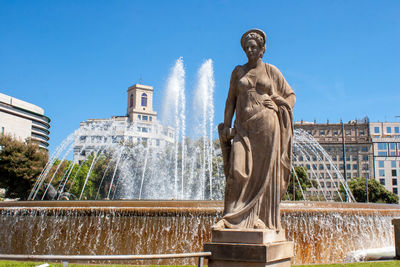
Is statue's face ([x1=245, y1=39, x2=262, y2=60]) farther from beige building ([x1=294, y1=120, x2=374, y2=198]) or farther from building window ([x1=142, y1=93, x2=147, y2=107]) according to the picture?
building window ([x1=142, y1=93, x2=147, y2=107])

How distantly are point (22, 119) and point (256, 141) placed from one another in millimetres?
95811

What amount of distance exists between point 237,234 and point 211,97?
26440 millimetres

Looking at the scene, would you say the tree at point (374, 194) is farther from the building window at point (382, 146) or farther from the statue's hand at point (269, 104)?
the statue's hand at point (269, 104)

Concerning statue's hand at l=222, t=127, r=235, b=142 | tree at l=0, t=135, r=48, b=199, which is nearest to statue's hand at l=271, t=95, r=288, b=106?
statue's hand at l=222, t=127, r=235, b=142

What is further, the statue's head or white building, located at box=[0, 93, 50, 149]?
white building, located at box=[0, 93, 50, 149]

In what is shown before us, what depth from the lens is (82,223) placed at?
9766mm

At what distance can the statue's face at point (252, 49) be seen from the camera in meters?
5.74

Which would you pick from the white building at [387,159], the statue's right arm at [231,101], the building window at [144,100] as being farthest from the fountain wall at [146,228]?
the building window at [144,100]

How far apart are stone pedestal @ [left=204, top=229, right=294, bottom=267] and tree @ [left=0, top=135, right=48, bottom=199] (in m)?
34.1

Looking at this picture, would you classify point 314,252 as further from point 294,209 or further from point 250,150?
point 250,150

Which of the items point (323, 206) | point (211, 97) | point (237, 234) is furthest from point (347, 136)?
point (237, 234)

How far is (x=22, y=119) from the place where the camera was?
303 feet

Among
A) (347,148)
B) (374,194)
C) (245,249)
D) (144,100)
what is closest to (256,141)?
(245,249)

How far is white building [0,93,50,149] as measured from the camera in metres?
85.8
